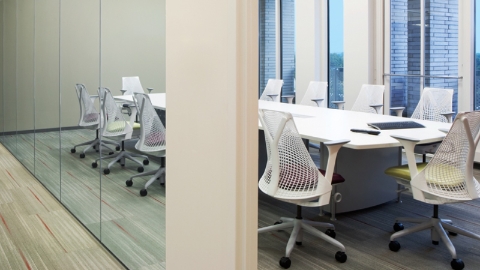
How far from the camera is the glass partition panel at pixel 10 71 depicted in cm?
680

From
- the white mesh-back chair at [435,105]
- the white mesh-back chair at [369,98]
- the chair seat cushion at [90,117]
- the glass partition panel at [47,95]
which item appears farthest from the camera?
the white mesh-back chair at [369,98]

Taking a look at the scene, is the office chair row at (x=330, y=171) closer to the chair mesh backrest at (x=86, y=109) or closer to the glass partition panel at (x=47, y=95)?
the chair mesh backrest at (x=86, y=109)

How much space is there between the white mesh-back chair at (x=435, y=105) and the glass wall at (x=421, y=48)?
1.34m

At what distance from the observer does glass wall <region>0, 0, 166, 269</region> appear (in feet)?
10.0

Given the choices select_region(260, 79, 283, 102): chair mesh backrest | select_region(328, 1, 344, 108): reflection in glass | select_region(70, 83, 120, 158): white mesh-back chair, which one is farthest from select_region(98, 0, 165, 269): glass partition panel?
select_region(328, 1, 344, 108): reflection in glass

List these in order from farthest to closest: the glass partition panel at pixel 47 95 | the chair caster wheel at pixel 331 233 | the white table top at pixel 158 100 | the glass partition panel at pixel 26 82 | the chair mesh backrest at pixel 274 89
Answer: the chair mesh backrest at pixel 274 89, the glass partition panel at pixel 26 82, the glass partition panel at pixel 47 95, the chair caster wheel at pixel 331 233, the white table top at pixel 158 100

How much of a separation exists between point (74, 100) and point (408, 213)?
2.87m

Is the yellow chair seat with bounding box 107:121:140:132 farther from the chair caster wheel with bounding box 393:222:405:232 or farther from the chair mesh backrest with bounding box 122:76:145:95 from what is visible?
the chair caster wheel with bounding box 393:222:405:232

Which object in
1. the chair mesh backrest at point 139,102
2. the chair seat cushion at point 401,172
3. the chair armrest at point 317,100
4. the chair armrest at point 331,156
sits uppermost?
the chair armrest at point 317,100

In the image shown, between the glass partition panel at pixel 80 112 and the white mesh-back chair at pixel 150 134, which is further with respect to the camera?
the glass partition panel at pixel 80 112

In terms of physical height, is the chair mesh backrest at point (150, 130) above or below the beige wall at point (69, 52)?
below

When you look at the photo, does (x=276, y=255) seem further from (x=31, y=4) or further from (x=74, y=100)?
(x=31, y=4)

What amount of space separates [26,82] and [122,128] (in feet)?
10.8

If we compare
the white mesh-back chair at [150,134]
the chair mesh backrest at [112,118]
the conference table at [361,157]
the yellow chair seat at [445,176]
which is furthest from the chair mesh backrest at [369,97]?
the white mesh-back chair at [150,134]
